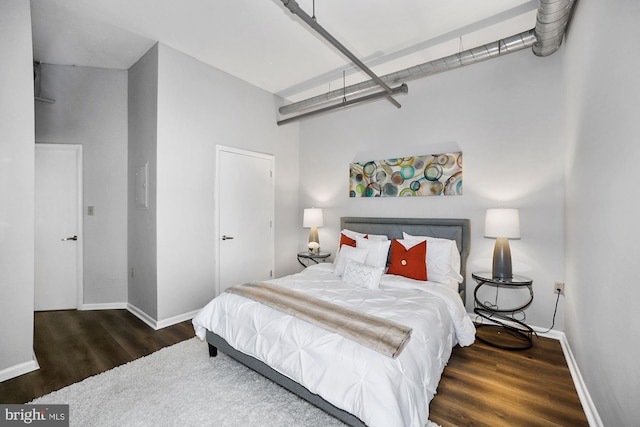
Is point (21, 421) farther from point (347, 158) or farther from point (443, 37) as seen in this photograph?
point (443, 37)

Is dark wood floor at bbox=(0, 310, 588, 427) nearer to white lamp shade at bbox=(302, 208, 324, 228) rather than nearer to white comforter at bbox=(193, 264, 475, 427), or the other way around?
white comforter at bbox=(193, 264, 475, 427)

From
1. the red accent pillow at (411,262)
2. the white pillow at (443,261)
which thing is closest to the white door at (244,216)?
the red accent pillow at (411,262)

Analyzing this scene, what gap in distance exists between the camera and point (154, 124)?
3330 mm

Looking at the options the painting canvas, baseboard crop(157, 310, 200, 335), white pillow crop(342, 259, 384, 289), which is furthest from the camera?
the painting canvas

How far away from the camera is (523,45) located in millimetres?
2732

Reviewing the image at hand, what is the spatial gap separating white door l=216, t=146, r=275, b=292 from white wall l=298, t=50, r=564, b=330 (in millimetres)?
1548

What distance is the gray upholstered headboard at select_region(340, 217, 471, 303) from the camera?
3.39m

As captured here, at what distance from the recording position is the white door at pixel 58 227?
3.79m

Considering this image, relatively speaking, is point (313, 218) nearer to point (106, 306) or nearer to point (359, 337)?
point (359, 337)

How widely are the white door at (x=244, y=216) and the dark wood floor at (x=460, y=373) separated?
106cm

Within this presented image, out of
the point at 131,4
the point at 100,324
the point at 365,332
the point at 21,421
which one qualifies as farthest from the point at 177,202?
the point at 365,332

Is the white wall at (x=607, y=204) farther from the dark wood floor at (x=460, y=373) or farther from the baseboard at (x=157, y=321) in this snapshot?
the baseboard at (x=157, y=321)

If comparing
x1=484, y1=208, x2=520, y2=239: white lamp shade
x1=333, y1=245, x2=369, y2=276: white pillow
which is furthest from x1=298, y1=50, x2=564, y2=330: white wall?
x1=333, y1=245, x2=369, y2=276: white pillow

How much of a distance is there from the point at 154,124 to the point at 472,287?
427 centimetres
